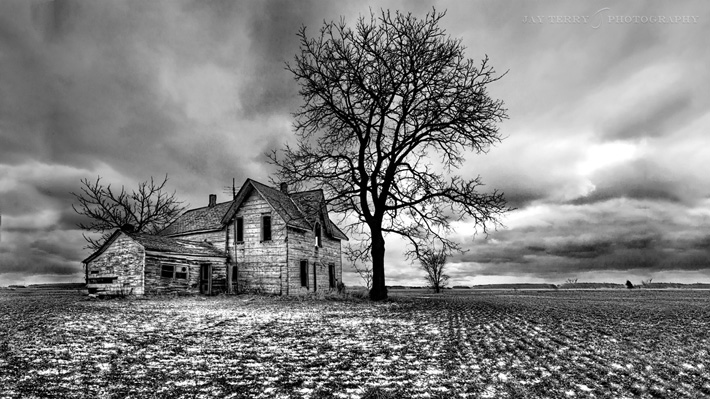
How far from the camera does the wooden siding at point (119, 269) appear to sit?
2455cm

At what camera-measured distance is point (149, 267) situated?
24.6 meters

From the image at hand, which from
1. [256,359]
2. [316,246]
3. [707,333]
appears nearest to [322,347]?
[256,359]

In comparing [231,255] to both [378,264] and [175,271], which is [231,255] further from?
[378,264]

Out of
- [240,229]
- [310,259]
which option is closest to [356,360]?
[310,259]

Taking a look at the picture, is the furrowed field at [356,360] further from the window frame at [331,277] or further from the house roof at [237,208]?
the window frame at [331,277]

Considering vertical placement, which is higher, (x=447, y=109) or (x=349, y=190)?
(x=447, y=109)

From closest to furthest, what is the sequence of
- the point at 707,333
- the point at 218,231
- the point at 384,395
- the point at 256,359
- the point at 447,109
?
1. the point at 384,395
2. the point at 256,359
3. the point at 707,333
4. the point at 447,109
5. the point at 218,231

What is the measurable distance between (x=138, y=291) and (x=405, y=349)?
2234 centimetres

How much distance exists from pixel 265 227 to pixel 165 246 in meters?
6.16

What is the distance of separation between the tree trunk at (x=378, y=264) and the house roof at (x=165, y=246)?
12.9m

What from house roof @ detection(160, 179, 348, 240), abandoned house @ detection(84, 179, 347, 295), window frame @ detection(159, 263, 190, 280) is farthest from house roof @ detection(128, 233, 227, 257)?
house roof @ detection(160, 179, 348, 240)

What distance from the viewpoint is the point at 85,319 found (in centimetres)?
1026

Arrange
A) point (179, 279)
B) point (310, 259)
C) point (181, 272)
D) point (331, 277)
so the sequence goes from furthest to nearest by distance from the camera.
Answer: point (331, 277) < point (310, 259) < point (181, 272) < point (179, 279)

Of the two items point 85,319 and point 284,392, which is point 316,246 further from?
point 284,392
